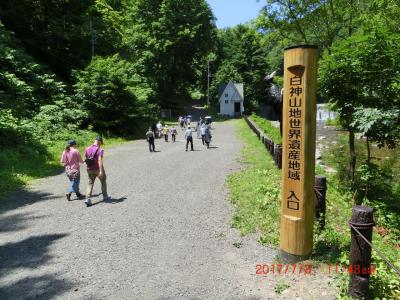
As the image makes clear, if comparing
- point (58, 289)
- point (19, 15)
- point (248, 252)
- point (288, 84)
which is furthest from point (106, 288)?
point (19, 15)

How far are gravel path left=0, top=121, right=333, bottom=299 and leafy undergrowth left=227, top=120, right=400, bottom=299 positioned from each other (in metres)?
0.37

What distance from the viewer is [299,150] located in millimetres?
5688

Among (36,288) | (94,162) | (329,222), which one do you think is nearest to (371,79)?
(329,222)

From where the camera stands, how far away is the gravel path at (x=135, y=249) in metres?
5.39

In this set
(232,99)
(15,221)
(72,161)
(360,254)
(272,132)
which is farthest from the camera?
(232,99)

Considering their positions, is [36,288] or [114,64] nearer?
[36,288]

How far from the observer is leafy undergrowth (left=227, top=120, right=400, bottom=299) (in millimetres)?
Result: 5168

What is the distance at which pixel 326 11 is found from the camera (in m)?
22.6

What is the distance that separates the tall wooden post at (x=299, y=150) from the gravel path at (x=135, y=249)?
634mm

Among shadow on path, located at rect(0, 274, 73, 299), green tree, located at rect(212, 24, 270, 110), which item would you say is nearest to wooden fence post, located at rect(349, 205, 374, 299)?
shadow on path, located at rect(0, 274, 73, 299)

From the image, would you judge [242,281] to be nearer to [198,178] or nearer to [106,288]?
[106,288]

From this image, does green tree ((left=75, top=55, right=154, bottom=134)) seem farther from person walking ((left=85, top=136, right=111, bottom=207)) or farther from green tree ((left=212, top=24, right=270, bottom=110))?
green tree ((left=212, top=24, right=270, bottom=110))

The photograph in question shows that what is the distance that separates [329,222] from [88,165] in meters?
6.11

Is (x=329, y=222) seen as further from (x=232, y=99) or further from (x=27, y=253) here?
(x=232, y=99)
